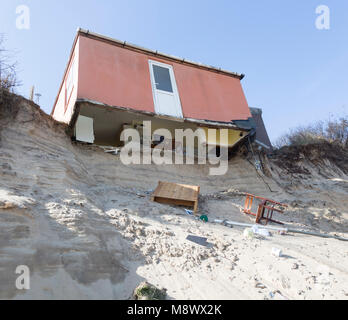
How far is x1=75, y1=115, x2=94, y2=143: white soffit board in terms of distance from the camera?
8.37 meters

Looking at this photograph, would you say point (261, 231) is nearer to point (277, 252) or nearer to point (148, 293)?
point (277, 252)

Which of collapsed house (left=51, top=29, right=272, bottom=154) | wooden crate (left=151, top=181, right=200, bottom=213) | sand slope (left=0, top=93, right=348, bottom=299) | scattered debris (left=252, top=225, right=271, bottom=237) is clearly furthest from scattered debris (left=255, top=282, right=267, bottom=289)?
collapsed house (left=51, top=29, right=272, bottom=154)

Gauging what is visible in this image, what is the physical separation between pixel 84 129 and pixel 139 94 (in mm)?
2186

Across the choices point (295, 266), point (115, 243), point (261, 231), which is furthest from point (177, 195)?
point (295, 266)

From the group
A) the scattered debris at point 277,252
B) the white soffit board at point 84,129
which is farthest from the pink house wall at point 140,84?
the scattered debris at point 277,252

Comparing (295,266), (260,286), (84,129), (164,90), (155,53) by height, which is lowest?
(260,286)

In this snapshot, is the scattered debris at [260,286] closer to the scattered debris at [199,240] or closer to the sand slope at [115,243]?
the sand slope at [115,243]

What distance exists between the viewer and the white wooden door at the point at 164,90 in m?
9.34

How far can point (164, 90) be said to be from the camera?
387 inches

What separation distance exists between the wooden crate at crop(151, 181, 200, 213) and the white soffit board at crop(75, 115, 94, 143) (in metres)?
3.26

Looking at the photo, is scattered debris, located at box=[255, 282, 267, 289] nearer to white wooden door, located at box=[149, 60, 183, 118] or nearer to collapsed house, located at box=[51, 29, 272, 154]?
collapsed house, located at box=[51, 29, 272, 154]

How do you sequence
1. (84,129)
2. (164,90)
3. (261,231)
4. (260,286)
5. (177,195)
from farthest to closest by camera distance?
1. (164,90)
2. (84,129)
3. (177,195)
4. (261,231)
5. (260,286)

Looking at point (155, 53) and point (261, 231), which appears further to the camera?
point (155, 53)
